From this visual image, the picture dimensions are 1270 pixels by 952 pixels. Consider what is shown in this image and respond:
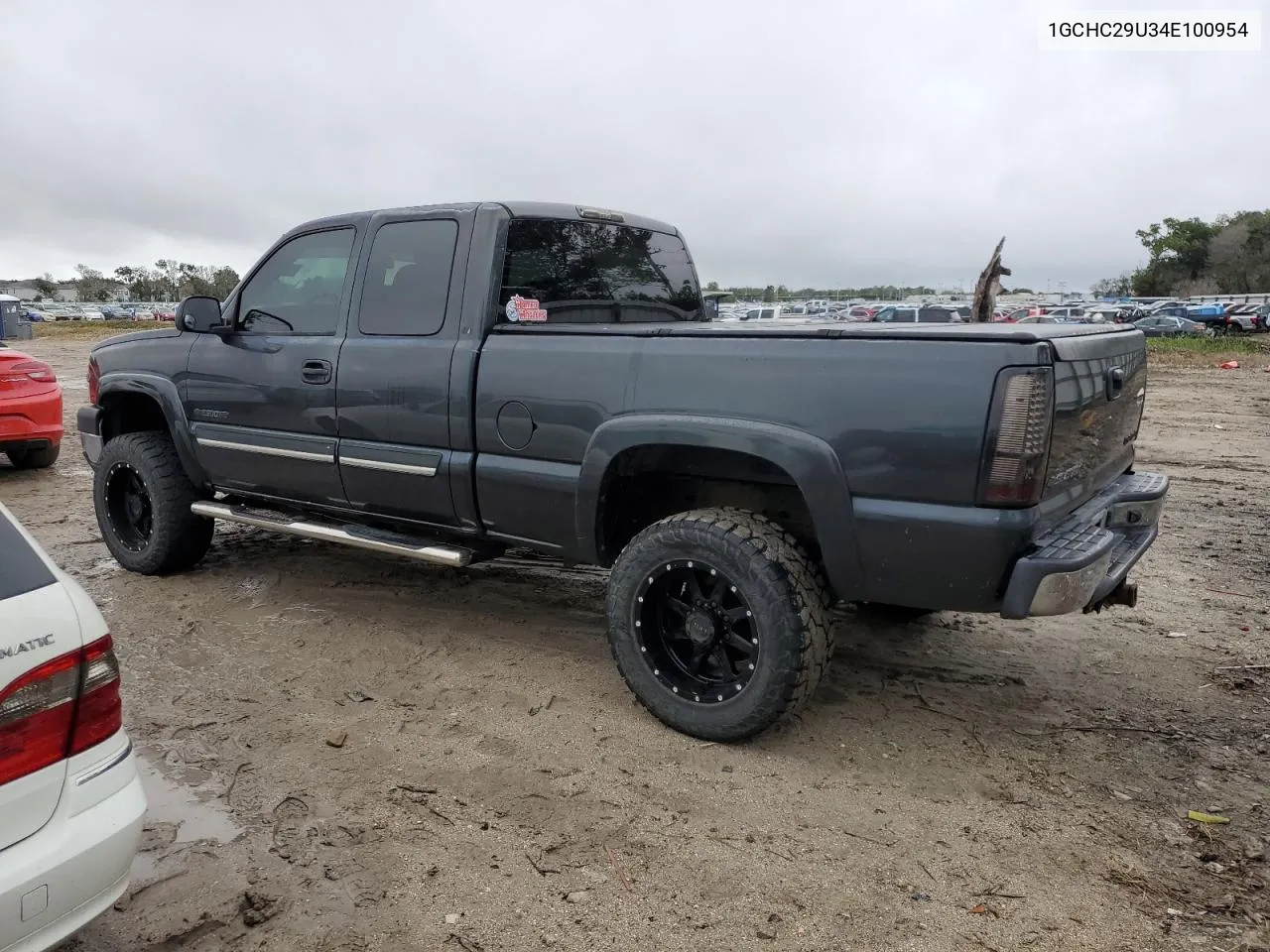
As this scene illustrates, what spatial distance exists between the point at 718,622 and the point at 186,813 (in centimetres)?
189

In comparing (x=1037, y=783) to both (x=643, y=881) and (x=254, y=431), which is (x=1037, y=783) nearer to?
(x=643, y=881)

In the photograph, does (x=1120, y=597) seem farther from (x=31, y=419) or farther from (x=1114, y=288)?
(x=1114, y=288)

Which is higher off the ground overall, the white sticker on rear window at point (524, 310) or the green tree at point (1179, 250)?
the green tree at point (1179, 250)

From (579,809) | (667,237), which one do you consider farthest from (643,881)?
(667,237)

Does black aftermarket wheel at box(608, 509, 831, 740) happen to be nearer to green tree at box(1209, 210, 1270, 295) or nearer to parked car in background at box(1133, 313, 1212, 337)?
parked car in background at box(1133, 313, 1212, 337)

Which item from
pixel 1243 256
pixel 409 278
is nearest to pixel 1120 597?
pixel 409 278

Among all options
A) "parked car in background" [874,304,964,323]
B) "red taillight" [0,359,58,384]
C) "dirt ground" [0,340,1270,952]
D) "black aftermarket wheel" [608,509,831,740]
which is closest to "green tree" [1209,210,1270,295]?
"parked car in background" [874,304,964,323]

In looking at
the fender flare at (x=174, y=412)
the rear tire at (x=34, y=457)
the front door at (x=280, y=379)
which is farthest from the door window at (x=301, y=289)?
the rear tire at (x=34, y=457)

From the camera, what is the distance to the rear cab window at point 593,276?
13.5ft

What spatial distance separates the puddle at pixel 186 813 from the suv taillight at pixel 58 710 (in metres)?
0.90

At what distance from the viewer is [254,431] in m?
4.71

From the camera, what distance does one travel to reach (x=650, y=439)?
11.0 feet

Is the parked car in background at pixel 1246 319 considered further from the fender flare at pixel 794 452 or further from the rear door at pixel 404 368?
the fender flare at pixel 794 452

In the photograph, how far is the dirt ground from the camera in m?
2.47
